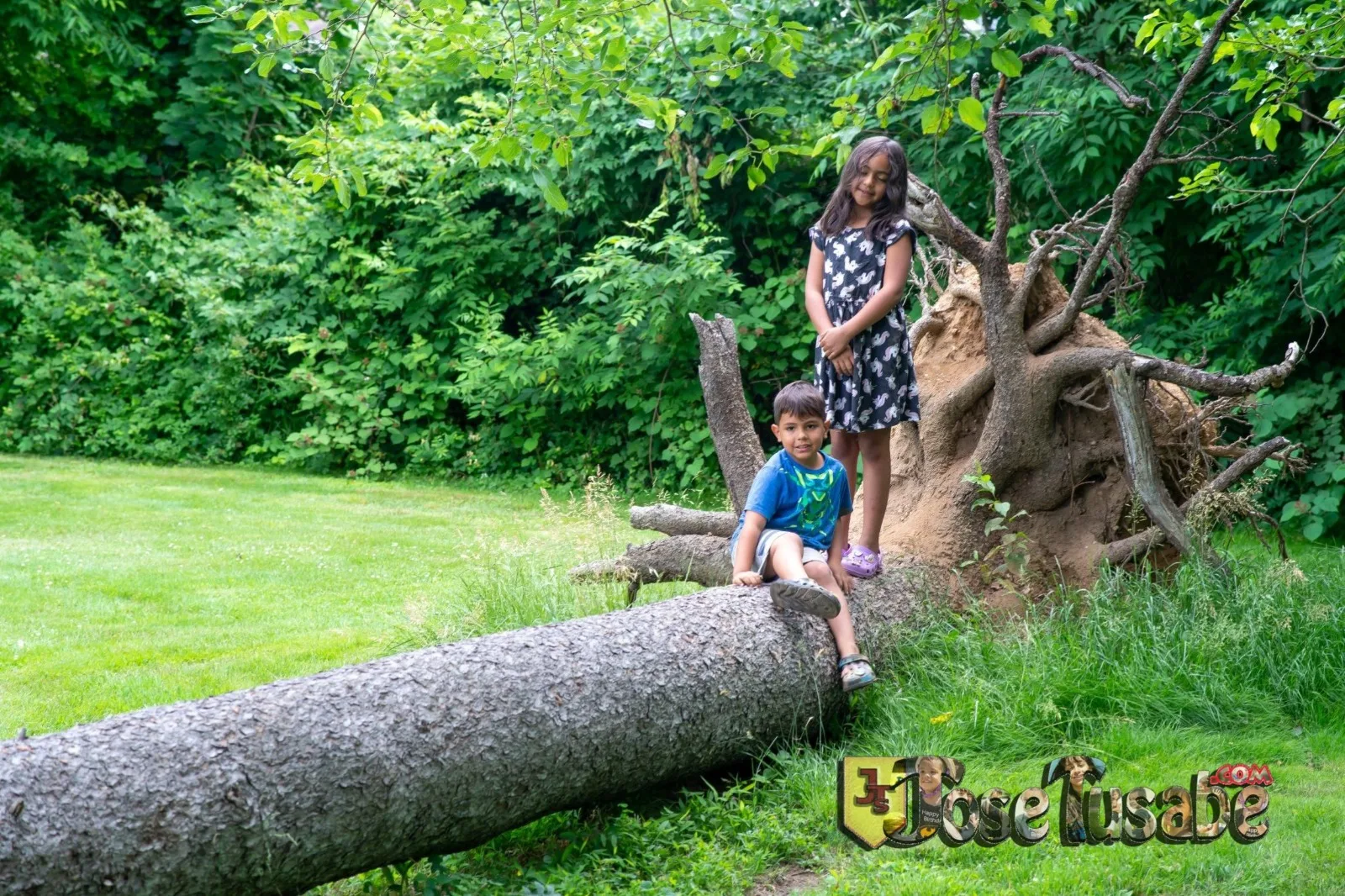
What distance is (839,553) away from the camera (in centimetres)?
497

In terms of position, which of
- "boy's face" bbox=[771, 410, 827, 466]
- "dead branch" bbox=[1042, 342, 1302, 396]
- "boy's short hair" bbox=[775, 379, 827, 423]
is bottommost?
"boy's face" bbox=[771, 410, 827, 466]

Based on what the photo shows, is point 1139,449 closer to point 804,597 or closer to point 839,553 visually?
point 839,553

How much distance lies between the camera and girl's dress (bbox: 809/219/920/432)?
5.24m

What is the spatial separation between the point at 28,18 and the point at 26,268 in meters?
2.53

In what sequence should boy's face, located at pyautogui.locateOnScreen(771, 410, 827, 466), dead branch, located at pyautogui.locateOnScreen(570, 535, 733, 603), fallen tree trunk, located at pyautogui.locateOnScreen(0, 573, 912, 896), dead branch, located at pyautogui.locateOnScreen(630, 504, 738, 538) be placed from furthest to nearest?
dead branch, located at pyautogui.locateOnScreen(630, 504, 738, 538) → dead branch, located at pyautogui.locateOnScreen(570, 535, 733, 603) → boy's face, located at pyautogui.locateOnScreen(771, 410, 827, 466) → fallen tree trunk, located at pyautogui.locateOnScreen(0, 573, 912, 896)

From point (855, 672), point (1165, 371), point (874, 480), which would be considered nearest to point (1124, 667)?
point (855, 672)

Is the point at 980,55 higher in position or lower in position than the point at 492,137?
higher

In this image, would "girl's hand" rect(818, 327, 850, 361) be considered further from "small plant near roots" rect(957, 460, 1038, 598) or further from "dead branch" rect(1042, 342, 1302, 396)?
"dead branch" rect(1042, 342, 1302, 396)

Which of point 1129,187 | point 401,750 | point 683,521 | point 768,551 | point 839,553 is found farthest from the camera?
point 683,521

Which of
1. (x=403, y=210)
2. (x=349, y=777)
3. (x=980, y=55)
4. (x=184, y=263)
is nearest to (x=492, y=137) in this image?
(x=349, y=777)

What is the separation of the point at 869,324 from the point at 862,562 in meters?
1.00

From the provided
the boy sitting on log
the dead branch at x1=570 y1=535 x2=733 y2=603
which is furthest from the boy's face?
the dead branch at x1=570 y1=535 x2=733 y2=603

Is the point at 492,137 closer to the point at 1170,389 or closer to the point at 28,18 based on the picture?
the point at 1170,389

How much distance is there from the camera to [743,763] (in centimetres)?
459
